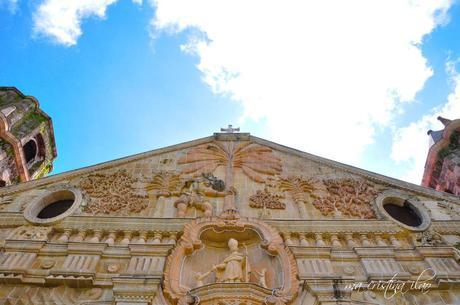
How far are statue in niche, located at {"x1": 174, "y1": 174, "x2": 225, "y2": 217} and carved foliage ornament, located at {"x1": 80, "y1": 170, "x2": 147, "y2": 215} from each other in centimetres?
101

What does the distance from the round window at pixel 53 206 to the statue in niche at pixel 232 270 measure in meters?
Answer: 4.09

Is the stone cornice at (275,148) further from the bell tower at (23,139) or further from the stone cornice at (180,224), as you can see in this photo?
the bell tower at (23,139)

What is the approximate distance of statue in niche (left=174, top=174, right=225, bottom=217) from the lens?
9977 millimetres

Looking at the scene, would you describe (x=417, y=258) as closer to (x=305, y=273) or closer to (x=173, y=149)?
(x=305, y=273)

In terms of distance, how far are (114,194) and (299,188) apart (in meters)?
5.14

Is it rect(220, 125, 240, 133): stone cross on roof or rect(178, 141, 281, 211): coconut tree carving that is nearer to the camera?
rect(178, 141, 281, 211): coconut tree carving

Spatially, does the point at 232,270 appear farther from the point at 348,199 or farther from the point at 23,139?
the point at 23,139

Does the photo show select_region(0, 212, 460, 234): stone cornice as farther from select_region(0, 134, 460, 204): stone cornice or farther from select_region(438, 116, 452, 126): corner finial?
select_region(438, 116, 452, 126): corner finial

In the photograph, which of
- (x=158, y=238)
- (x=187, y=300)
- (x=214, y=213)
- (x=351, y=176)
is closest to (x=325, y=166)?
(x=351, y=176)

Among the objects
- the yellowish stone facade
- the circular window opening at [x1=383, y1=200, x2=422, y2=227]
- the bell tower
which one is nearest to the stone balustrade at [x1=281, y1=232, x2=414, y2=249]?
the yellowish stone facade

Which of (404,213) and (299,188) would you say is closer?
(404,213)

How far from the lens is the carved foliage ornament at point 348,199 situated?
10203mm

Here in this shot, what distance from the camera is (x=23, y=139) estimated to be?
1658 centimetres

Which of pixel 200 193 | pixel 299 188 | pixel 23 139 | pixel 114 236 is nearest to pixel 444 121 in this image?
pixel 299 188
